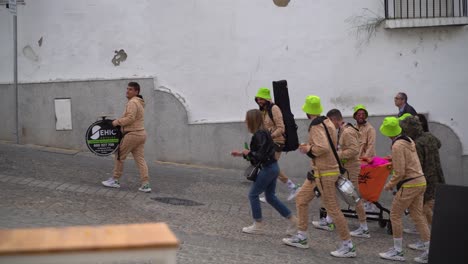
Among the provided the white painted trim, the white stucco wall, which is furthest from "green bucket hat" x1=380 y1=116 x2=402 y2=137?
the white painted trim

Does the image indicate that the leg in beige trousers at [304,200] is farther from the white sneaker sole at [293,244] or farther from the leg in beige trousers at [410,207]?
the leg in beige trousers at [410,207]

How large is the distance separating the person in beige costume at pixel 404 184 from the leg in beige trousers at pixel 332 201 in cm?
A: 59

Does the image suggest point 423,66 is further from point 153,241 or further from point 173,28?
point 153,241

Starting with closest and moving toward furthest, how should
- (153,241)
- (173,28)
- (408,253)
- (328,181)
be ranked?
1. (153,241)
2. (328,181)
3. (408,253)
4. (173,28)

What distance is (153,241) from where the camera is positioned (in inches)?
129

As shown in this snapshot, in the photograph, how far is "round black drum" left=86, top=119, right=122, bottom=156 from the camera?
31.6 ft

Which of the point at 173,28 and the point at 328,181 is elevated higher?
the point at 173,28

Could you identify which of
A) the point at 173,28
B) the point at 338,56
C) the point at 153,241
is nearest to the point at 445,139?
the point at 338,56

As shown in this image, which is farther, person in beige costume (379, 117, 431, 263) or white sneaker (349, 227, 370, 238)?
white sneaker (349, 227, 370, 238)

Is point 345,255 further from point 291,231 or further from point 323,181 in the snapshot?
point 323,181

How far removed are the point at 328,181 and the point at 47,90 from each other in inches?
270

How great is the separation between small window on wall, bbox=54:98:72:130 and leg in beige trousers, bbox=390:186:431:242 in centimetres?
696

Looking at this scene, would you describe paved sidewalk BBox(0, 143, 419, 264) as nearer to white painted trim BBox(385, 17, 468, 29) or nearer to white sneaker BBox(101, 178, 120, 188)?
white sneaker BBox(101, 178, 120, 188)

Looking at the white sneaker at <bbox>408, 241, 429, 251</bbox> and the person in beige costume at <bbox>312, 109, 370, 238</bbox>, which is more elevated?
the person in beige costume at <bbox>312, 109, 370, 238</bbox>
